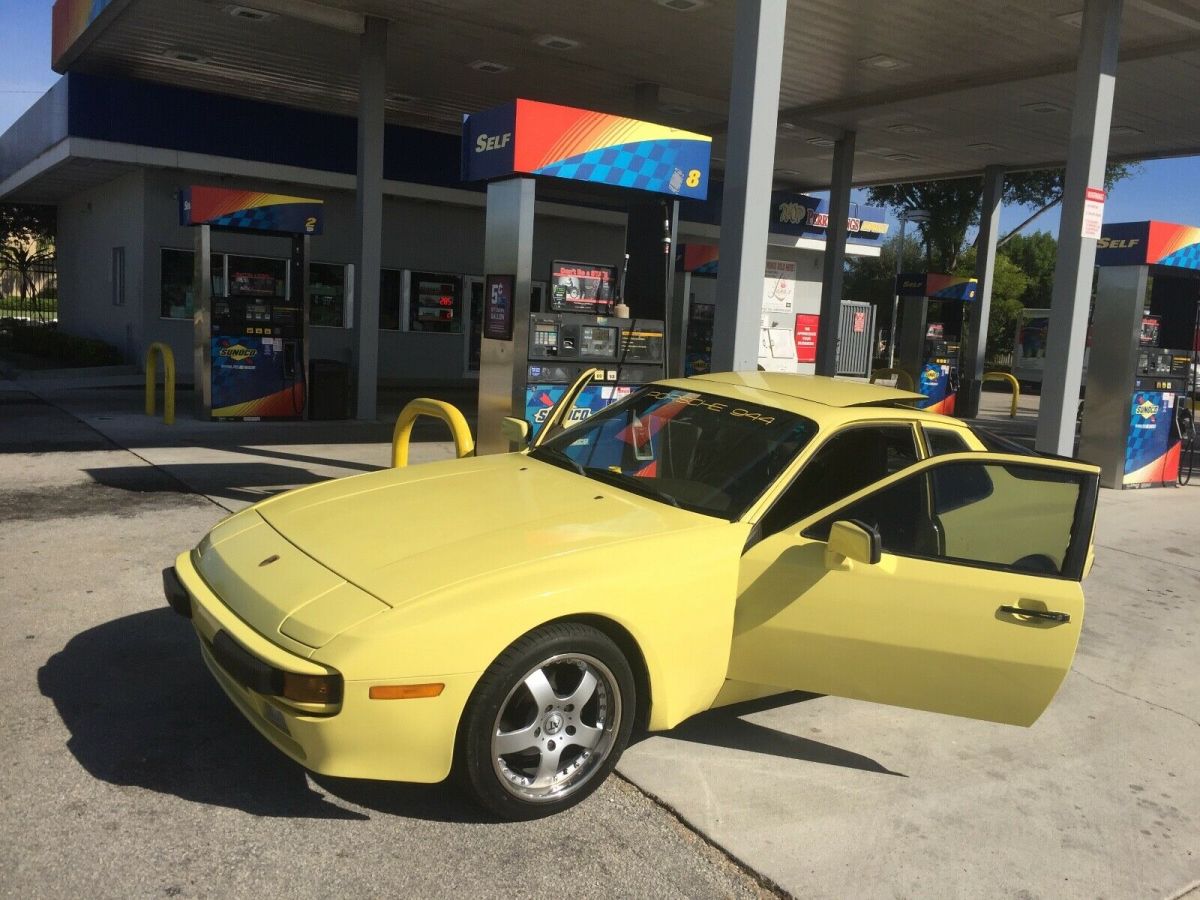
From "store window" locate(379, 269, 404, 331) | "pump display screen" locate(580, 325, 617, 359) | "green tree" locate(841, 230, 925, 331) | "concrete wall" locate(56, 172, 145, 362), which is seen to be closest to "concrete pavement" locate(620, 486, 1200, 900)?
"pump display screen" locate(580, 325, 617, 359)

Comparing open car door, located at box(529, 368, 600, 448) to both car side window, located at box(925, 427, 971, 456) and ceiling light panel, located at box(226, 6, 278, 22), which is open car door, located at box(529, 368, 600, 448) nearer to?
car side window, located at box(925, 427, 971, 456)

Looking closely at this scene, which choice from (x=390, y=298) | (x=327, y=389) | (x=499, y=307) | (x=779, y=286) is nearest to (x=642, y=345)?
(x=499, y=307)

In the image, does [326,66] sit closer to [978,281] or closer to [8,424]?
[8,424]

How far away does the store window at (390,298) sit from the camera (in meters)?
20.3

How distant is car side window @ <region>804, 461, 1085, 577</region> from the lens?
3.88m

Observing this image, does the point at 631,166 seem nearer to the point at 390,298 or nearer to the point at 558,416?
the point at 558,416

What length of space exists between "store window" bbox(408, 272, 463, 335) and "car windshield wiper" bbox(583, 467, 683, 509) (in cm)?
1694

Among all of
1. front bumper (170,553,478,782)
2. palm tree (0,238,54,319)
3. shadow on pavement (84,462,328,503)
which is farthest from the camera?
palm tree (0,238,54,319)

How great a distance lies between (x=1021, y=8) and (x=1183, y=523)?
5878 millimetres

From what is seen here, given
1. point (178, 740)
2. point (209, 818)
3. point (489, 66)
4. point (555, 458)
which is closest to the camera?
point (209, 818)

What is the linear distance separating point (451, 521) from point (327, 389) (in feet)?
32.9

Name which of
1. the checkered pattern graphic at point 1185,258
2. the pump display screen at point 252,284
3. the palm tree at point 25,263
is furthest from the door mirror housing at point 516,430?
the palm tree at point 25,263

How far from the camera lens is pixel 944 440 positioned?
14.8 feet

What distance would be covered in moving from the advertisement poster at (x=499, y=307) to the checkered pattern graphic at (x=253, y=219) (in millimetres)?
5456
